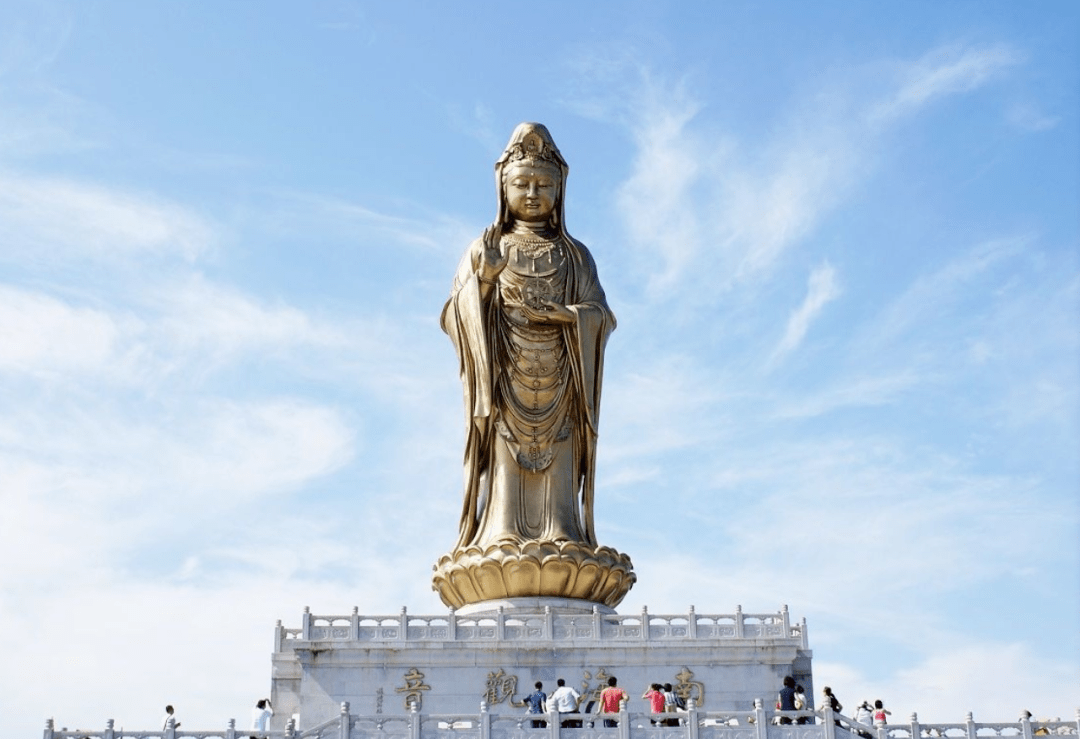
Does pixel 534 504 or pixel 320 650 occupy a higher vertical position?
pixel 534 504

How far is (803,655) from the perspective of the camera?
2217cm

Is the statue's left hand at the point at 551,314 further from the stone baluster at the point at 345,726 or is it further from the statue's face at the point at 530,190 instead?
the stone baluster at the point at 345,726

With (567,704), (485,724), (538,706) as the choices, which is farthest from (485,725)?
(567,704)

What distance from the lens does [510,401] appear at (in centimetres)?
2561

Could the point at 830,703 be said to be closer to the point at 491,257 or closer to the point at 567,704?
the point at 567,704

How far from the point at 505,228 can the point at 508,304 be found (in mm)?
1356

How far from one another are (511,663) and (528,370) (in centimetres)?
520

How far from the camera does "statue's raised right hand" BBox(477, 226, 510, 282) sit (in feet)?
83.9

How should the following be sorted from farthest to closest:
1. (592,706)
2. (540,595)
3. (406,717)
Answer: (540,595) < (592,706) < (406,717)

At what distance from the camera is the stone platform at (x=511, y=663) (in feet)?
71.8

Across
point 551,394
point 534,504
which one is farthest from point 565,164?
point 534,504

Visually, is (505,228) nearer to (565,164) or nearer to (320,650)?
(565,164)

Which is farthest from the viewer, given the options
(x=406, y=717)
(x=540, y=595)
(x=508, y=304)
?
(x=508, y=304)

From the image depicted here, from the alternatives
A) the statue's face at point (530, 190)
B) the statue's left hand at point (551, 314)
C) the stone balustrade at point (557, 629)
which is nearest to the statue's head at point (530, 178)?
the statue's face at point (530, 190)
